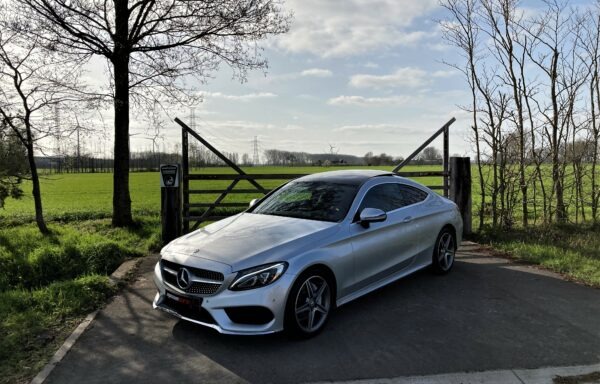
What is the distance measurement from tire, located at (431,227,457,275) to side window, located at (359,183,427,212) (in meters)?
0.67

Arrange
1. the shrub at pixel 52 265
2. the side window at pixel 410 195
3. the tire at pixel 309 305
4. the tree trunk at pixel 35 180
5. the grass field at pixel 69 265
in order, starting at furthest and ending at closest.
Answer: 1. the tree trunk at pixel 35 180
2. the shrub at pixel 52 265
3. the side window at pixel 410 195
4. the grass field at pixel 69 265
5. the tire at pixel 309 305

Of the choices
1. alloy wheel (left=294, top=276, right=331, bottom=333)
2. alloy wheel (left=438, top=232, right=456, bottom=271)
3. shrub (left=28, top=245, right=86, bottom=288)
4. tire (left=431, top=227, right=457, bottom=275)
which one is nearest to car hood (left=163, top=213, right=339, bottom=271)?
alloy wheel (left=294, top=276, right=331, bottom=333)

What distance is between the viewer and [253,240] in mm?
4430

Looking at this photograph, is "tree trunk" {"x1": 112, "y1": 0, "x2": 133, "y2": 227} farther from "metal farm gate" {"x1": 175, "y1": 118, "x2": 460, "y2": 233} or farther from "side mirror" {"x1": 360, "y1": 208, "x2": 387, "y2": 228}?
"side mirror" {"x1": 360, "y1": 208, "x2": 387, "y2": 228}

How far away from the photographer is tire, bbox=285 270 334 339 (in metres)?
4.09

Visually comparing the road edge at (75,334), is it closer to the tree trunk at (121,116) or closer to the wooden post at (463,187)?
the tree trunk at (121,116)

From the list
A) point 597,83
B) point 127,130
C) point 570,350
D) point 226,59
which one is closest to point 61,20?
point 127,130

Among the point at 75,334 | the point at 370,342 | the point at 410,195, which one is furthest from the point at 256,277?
the point at 410,195

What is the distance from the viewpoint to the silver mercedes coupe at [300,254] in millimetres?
3994

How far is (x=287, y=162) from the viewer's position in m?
134

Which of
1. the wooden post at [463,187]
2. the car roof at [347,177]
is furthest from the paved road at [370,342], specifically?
the wooden post at [463,187]

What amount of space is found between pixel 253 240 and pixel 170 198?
4561 mm

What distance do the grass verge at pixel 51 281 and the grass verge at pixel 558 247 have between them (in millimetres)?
6730

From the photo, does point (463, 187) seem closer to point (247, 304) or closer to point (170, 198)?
point (170, 198)
